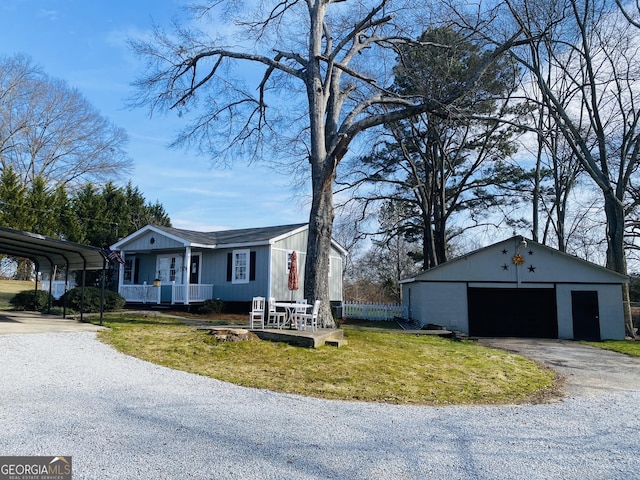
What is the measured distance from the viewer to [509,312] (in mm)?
18875

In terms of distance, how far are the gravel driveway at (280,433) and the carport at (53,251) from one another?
603cm

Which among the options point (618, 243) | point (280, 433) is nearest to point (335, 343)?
point (280, 433)

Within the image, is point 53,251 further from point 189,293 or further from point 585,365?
point 585,365

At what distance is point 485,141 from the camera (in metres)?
23.8

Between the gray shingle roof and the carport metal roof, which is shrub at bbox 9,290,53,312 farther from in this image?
the gray shingle roof

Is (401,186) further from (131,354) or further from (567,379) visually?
(131,354)

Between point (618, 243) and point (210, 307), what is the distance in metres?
17.6

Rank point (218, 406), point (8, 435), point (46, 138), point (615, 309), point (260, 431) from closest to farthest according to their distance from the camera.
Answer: point (8, 435), point (260, 431), point (218, 406), point (615, 309), point (46, 138)

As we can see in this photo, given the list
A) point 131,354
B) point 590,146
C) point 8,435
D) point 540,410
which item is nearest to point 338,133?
point 131,354

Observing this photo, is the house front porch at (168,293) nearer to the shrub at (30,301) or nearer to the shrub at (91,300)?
the shrub at (91,300)

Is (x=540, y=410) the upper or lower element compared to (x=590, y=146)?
lower

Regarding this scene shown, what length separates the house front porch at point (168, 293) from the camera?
1995 cm

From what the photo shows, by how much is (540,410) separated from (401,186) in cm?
2182

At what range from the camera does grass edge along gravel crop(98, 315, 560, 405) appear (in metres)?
6.91
